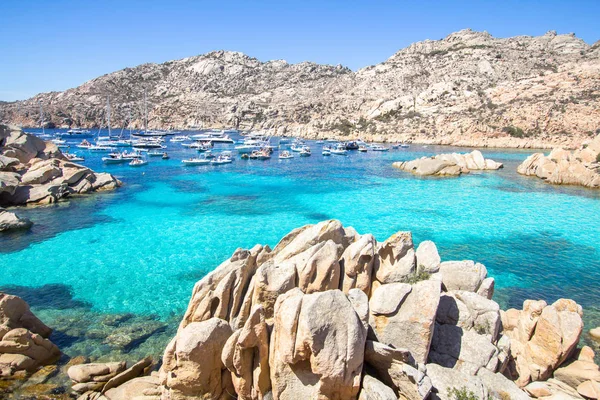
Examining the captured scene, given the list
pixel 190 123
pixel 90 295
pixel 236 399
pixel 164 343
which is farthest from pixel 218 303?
pixel 190 123

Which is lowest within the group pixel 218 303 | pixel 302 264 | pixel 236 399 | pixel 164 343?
pixel 164 343

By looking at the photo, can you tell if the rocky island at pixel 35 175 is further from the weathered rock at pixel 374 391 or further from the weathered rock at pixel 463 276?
the weathered rock at pixel 463 276

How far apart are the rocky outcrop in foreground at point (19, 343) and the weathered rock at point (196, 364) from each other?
6.49m

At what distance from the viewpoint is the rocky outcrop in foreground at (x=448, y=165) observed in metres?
60.5

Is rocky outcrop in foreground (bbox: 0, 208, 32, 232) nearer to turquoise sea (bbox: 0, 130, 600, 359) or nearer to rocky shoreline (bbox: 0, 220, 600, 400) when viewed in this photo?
turquoise sea (bbox: 0, 130, 600, 359)

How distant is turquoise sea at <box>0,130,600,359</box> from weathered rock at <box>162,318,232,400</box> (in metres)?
5.00

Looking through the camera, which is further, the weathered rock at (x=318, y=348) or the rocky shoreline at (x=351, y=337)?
the rocky shoreline at (x=351, y=337)

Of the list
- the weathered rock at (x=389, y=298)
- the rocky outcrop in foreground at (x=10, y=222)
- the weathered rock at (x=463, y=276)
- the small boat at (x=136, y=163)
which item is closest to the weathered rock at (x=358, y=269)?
the weathered rock at (x=389, y=298)

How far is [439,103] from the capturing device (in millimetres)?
128500

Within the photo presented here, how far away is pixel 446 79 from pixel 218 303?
14943 cm

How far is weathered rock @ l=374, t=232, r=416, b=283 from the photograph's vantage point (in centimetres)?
1301

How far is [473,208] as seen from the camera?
39.5 meters

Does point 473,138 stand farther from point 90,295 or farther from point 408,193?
point 90,295

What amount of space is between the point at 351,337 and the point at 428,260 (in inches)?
230
